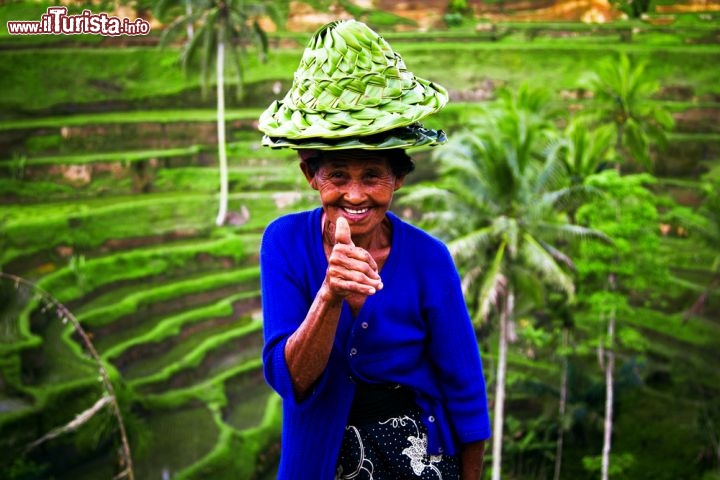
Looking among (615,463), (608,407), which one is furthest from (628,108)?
(615,463)

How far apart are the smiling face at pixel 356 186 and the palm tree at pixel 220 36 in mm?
15035

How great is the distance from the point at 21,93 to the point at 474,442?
16585 millimetres

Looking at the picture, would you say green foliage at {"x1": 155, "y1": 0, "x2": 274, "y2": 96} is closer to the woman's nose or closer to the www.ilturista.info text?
the www.ilturista.info text

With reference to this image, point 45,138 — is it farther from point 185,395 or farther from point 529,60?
point 529,60

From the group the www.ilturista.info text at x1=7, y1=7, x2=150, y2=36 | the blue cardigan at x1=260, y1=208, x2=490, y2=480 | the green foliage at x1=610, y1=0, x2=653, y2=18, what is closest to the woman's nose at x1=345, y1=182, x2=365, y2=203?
the blue cardigan at x1=260, y1=208, x2=490, y2=480

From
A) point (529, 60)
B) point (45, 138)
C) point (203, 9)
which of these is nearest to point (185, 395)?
point (45, 138)

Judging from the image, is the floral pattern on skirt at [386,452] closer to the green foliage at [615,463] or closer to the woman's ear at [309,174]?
the woman's ear at [309,174]

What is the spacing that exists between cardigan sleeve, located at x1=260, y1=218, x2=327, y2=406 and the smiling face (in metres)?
0.09

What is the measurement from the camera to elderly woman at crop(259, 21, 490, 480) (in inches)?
51.6

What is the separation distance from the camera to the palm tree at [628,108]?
17.3 m

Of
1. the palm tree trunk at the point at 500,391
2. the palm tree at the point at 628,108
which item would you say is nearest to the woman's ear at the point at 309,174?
the palm tree trunk at the point at 500,391

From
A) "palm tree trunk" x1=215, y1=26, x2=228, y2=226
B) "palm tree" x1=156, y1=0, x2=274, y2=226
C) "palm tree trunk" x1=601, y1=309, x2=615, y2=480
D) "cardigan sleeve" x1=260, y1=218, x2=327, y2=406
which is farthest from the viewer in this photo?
"palm tree" x1=156, y1=0, x2=274, y2=226

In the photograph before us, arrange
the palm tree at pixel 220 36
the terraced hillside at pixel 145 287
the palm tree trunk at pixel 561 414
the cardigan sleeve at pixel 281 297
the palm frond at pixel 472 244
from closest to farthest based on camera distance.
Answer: the cardigan sleeve at pixel 281 297
the terraced hillside at pixel 145 287
the palm frond at pixel 472 244
the palm tree trunk at pixel 561 414
the palm tree at pixel 220 36

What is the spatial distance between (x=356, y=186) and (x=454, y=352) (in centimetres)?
31
